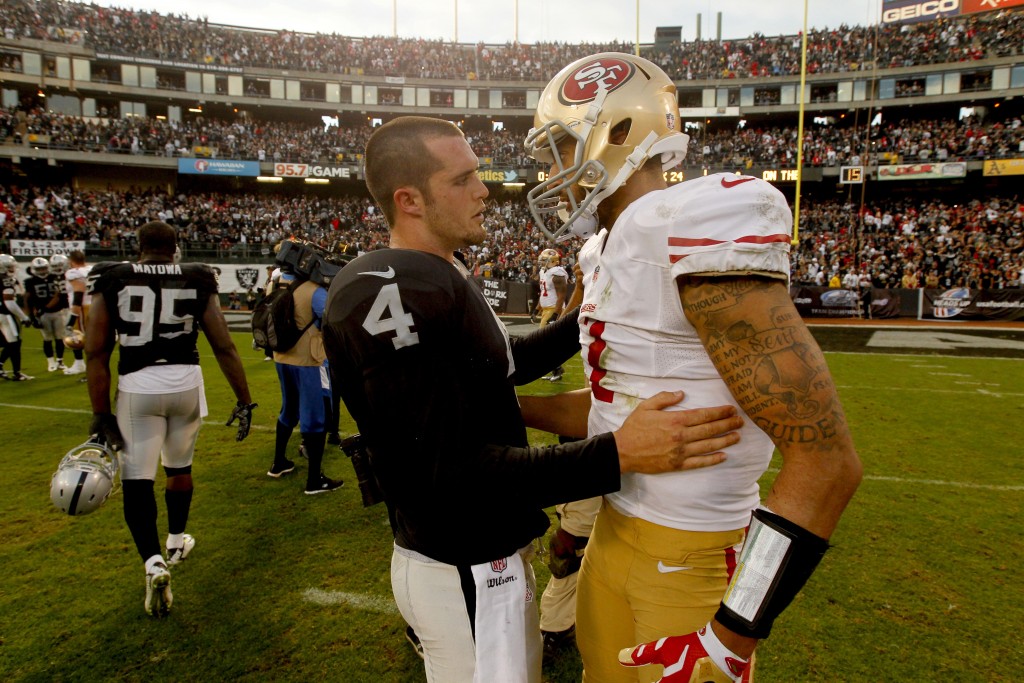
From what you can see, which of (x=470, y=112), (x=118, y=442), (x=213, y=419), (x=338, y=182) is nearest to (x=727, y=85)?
(x=470, y=112)

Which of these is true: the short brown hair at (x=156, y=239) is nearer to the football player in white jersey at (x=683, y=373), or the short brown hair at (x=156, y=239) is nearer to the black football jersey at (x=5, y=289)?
the football player in white jersey at (x=683, y=373)

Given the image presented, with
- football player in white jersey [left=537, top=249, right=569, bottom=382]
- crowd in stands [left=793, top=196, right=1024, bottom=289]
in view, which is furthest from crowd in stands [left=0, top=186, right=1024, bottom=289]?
football player in white jersey [left=537, top=249, right=569, bottom=382]

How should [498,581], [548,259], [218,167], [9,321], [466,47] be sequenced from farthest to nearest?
[466,47] → [218,167] → [548,259] → [9,321] → [498,581]

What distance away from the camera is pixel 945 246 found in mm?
23609

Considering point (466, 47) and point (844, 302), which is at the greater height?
point (466, 47)

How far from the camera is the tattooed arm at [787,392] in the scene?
1248 millimetres

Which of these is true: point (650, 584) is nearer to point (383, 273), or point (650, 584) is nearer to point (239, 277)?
point (383, 273)

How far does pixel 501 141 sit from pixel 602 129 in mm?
39557

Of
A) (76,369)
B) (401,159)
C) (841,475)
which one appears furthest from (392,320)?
(76,369)

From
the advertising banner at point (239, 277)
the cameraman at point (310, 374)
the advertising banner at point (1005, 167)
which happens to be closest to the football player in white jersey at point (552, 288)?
the cameraman at point (310, 374)

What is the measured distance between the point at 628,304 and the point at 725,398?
33 cm

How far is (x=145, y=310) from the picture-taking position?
12.5ft

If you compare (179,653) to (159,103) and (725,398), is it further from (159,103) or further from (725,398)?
(159,103)

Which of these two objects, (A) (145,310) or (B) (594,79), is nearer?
(B) (594,79)
